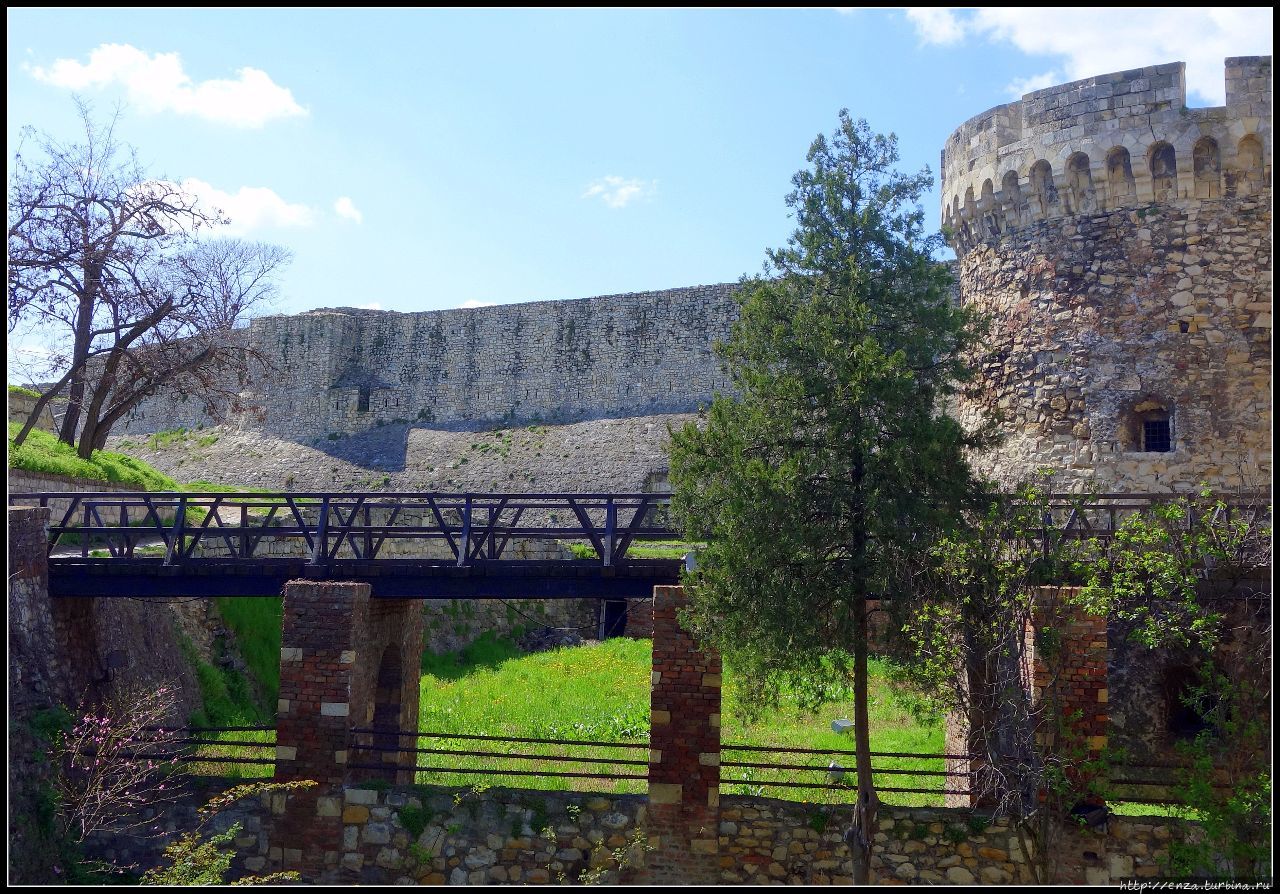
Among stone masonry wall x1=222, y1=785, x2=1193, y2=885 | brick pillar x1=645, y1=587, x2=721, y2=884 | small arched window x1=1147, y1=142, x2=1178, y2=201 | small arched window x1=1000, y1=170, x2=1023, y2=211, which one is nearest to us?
stone masonry wall x1=222, y1=785, x2=1193, y2=885

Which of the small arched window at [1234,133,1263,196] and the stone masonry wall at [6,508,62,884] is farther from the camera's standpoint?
the small arched window at [1234,133,1263,196]

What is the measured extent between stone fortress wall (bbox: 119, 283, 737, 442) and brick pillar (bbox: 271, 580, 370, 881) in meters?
19.9

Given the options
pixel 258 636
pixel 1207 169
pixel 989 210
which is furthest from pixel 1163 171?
pixel 258 636

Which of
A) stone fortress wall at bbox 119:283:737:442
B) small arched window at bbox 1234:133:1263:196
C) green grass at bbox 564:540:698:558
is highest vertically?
stone fortress wall at bbox 119:283:737:442

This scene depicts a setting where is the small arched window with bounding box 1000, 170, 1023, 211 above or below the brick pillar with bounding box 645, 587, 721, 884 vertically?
above

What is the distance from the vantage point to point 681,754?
1004 centimetres

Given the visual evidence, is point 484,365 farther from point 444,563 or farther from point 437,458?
point 444,563

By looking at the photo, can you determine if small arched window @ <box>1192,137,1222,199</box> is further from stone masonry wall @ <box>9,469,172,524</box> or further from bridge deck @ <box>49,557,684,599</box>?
stone masonry wall @ <box>9,469,172,524</box>

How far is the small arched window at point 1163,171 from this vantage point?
12547 mm

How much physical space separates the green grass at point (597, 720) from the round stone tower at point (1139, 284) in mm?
4097

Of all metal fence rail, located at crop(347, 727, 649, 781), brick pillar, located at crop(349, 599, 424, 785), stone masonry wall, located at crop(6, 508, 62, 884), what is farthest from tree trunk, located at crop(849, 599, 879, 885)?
stone masonry wall, located at crop(6, 508, 62, 884)

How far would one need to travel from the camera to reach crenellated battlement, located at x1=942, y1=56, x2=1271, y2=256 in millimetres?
12273

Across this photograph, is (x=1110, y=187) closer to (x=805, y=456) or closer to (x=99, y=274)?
(x=805, y=456)

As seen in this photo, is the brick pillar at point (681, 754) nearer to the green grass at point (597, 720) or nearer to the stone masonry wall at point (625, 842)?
the stone masonry wall at point (625, 842)
